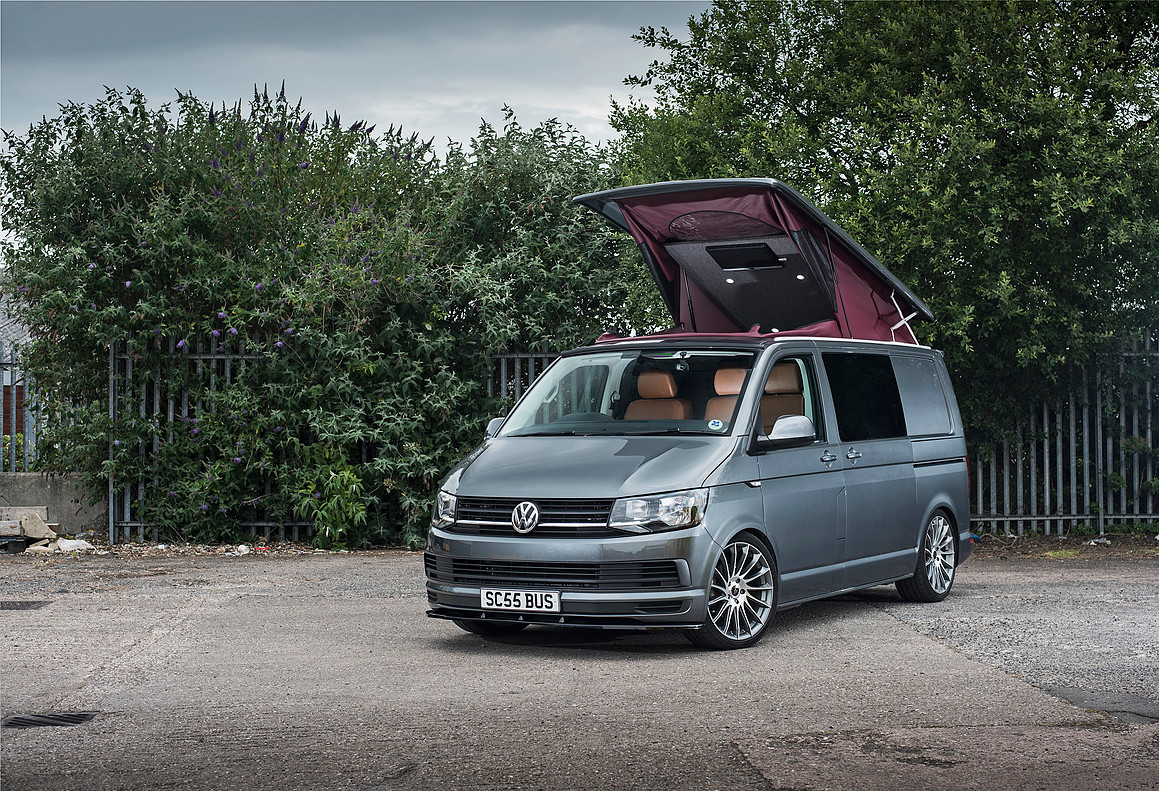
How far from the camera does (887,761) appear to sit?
507cm

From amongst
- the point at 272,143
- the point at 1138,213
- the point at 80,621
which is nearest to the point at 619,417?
the point at 80,621

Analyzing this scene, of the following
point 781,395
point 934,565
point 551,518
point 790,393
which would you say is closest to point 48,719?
point 551,518

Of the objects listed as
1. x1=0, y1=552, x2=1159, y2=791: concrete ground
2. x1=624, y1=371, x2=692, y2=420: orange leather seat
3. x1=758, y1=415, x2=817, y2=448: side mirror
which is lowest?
x1=0, y1=552, x2=1159, y2=791: concrete ground

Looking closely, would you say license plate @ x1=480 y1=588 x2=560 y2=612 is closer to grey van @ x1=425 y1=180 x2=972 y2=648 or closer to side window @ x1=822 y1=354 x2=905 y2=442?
grey van @ x1=425 y1=180 x2=972 y2=648

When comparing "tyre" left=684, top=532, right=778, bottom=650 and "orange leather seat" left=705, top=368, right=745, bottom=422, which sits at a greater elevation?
"orange leather seat" left=705, top=368, right=745, bottom=422

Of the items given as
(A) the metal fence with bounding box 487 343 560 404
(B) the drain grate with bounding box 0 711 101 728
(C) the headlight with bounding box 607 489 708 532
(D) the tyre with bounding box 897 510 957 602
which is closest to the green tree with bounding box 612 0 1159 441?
(A) the metal fence with bounding box 487 343 560 404

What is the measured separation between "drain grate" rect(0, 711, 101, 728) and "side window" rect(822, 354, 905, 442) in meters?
5.16

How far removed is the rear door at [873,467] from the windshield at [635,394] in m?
0.98

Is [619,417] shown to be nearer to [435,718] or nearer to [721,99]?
[435,718]

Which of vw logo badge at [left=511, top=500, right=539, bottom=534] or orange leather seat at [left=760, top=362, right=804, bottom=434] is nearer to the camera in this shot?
vw logo badge at [left=511, top=500, right=539, bottom=534]

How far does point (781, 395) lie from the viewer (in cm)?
829

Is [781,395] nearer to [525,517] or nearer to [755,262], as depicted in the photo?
[755,262]

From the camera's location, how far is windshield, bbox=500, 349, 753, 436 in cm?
802

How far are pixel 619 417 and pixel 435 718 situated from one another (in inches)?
115
